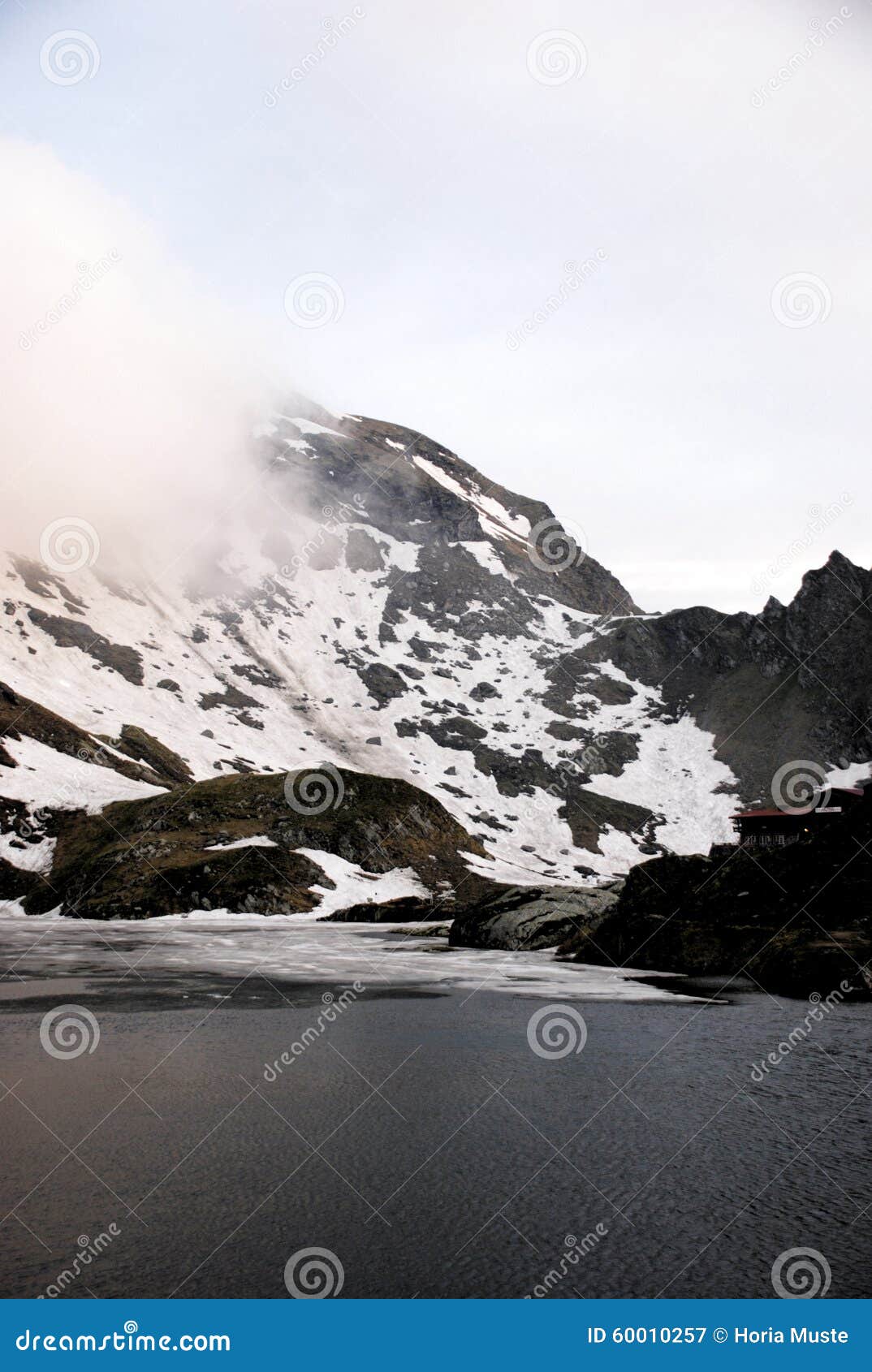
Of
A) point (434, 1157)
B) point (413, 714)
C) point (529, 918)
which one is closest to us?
point (434, 1157)

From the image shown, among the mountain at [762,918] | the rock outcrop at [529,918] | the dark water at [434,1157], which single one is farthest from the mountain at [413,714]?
the dark water at [434,1157]

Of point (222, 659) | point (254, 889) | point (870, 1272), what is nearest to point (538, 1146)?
point (870, 1272)

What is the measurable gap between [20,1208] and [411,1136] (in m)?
4.97

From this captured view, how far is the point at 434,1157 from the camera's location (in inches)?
453

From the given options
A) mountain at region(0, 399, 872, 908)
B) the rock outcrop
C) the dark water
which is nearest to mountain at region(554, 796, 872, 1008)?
the rock outcrop

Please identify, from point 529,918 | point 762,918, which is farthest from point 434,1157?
point 529,918

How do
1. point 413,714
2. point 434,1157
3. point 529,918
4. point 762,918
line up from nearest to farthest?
point 434,1157 < point 762,918 < point 529,918 < point 413,714

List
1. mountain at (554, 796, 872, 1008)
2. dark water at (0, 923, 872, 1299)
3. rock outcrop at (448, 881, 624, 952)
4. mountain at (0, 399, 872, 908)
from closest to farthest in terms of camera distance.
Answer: dark water at (0, 923, 872, 1299), mountain at (554, 796, 872, 1008), rock outcrop at (448, 881, 624, 952), mountain at (0, 399, 872, 908)

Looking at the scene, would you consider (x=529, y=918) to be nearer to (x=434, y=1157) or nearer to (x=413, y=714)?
(x=434, y=1157)

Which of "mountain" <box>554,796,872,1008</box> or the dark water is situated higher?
"mountain" <box>554,796,872,1008</box>

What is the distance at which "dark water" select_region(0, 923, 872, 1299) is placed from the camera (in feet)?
27.7

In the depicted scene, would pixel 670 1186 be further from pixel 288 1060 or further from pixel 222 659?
pixel 222 659

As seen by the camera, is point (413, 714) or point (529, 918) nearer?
point (529, 918)

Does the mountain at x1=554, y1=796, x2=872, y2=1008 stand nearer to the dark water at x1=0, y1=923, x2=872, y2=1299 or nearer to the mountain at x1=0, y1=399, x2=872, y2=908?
the dark water at x1=0, y1=923, x2=872, y2=1299
